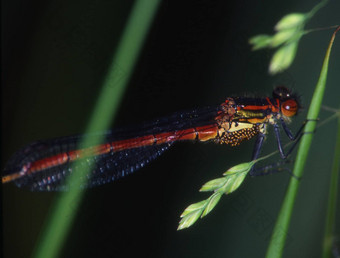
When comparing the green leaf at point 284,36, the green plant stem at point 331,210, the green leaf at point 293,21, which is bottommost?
the green plant stem at point 331,210

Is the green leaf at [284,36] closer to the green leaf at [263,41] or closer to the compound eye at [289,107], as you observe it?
the green leaf at [263,41]

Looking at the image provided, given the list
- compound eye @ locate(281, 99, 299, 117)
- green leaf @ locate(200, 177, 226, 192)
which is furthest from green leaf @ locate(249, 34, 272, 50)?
green leaf @ locate(200, 177, 226, 192)

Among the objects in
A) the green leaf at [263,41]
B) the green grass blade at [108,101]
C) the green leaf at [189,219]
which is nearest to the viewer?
the green leaf at [189,219]

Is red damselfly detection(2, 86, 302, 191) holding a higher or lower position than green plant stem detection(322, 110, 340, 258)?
higher

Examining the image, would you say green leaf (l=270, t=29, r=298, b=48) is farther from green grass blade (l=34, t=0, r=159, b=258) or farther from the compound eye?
green grass blade (l=34, t=0, r=159, b=258)

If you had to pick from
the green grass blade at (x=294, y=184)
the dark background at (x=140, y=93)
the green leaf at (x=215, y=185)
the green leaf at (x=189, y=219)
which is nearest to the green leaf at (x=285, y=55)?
the green grass blade at (x=294, y=184)

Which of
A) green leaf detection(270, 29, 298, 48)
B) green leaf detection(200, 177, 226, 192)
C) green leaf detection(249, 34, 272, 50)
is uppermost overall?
green leaf detection(249, 34, 272, 50)
